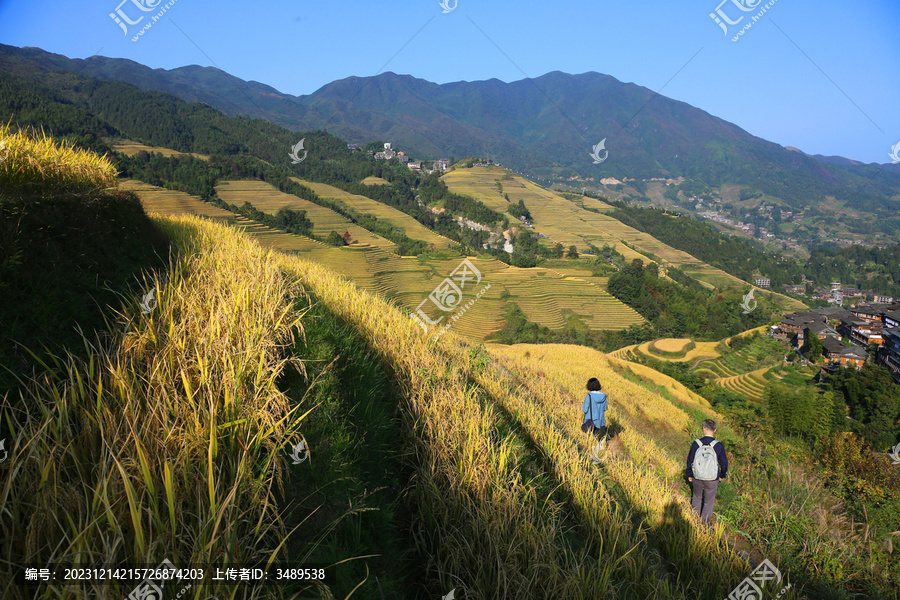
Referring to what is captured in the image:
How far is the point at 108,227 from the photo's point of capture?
3502 mm

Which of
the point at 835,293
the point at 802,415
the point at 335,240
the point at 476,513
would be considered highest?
the point at 476,513

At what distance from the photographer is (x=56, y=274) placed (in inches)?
107

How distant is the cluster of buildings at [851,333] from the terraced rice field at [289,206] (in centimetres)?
5237

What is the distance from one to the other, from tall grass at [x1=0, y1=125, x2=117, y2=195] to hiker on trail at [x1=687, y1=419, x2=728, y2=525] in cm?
661

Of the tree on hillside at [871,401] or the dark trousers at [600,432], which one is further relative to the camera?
the tree on hillside at [871,401]

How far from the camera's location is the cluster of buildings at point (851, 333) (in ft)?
150

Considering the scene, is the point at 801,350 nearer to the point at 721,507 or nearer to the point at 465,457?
the point at 721,507

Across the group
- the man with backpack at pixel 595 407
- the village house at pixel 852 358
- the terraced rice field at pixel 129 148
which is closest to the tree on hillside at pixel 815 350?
the village house at pixel 852 358

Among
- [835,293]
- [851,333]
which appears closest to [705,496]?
[851,333]

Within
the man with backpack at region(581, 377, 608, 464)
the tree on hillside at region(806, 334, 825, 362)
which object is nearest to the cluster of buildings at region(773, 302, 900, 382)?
the tree on hillside at region(806, 334, 825, 362)
